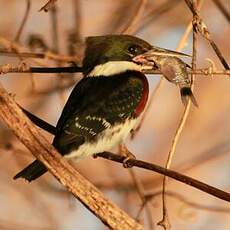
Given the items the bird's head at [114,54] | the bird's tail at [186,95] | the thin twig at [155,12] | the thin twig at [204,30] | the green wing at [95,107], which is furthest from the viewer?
the thin twig at [155,12]

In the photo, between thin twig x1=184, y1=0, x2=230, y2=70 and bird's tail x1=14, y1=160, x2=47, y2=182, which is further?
bird's tail x1=14, y1=160, x2=47, y2=182

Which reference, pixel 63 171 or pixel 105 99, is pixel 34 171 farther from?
pixel 63 171

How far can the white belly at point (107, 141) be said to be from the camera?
2.17 m

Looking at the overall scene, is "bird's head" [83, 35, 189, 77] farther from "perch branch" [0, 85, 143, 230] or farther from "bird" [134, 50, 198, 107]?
"perch branch" [0, 85, 143, 230]

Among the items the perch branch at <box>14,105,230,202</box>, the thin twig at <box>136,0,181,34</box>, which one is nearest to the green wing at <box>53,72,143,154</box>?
the perch branch at <box>14,105,230,202</box>

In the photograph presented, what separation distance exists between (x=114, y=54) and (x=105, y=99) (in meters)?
0.16

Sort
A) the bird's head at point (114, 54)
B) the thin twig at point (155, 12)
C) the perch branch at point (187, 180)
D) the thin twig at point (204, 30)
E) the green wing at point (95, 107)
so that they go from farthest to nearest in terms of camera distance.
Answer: the thin twig at point (155, 12) < the bird's head at point (114, 54) < the green wing at point (95, 107) < the thin twig at point (204, 30) < the perch branch at point (187, 180)

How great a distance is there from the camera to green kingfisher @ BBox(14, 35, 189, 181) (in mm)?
2172

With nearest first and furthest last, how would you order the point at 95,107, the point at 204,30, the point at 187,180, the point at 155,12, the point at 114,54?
the point at 187,180
the point at 204,30
the point at 95,107
the point at 114,54
the point at 155,12

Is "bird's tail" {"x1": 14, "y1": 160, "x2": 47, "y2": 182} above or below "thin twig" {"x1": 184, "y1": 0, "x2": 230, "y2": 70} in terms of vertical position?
below

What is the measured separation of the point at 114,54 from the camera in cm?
232

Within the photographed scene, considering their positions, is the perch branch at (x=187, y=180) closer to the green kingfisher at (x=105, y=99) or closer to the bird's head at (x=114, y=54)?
the green kingfisher at (x=105, y=99)

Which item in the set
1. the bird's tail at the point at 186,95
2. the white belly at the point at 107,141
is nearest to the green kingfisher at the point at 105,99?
the white belly at the point at 107,141

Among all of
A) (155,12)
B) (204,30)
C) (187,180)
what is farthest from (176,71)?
(155,12)
